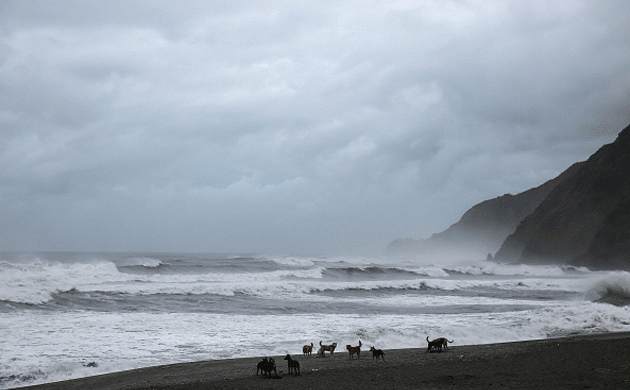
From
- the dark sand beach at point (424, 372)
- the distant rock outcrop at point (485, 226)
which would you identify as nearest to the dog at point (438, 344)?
the dark sand beach at point (424, 372)

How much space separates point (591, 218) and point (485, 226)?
4098 inches

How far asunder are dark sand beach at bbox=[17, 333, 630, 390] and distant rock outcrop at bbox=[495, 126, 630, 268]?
49.4 metres

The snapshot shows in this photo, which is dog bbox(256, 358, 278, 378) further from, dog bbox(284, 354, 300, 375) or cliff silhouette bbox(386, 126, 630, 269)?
cliff silhouette bbox(386, 126, 630, 269)

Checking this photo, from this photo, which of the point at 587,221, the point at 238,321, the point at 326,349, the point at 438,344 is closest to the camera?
the point at 326,349

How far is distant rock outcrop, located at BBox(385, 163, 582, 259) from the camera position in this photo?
14850cm

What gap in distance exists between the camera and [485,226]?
553ft

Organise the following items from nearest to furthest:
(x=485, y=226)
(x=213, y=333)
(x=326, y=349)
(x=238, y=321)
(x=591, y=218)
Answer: (x=326, y=349) < (x=213, y=333) < (x=238, y=321) < (x=591, y=218) < (x=485, y=226)

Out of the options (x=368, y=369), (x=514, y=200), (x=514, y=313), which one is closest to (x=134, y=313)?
(x=368, y=369)

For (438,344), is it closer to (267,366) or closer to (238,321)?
(267,366)

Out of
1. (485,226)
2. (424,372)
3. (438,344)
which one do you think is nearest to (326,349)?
(438,344)

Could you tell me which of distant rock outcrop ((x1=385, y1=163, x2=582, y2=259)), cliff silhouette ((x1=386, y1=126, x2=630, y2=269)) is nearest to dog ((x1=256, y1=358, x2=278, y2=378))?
cliff silhouette ((x1=386, y1=126, x2=630, y2=269))

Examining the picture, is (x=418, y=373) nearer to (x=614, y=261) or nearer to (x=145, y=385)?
(x=145, y=385)

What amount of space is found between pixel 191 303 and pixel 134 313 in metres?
4.12

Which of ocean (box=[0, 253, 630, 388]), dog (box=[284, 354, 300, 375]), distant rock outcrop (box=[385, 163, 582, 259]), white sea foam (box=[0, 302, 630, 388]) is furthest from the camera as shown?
distant rock outcrop (box=[385, 163, 582, 259])
